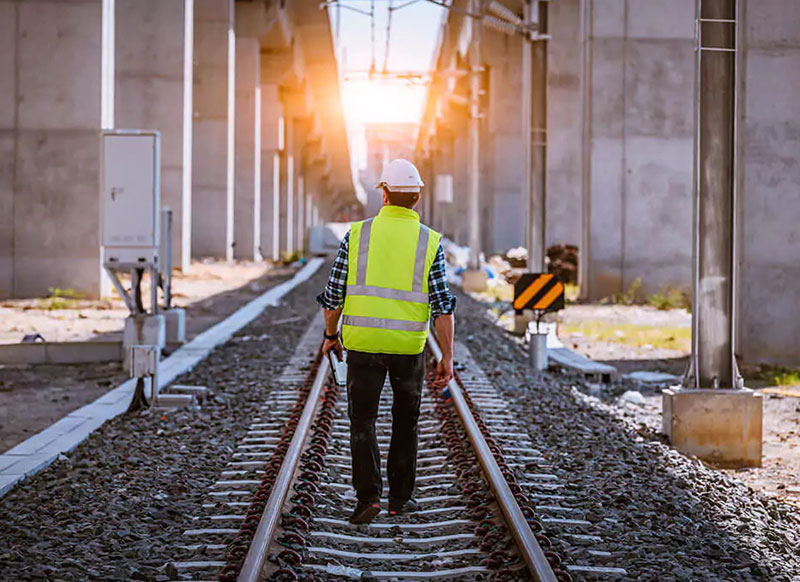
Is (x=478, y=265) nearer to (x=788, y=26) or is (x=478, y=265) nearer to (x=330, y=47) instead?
(x=788, y=26)

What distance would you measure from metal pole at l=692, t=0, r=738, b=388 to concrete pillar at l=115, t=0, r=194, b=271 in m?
21.7

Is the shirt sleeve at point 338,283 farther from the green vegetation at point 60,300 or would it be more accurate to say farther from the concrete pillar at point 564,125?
the concrete pillar at point 564,125

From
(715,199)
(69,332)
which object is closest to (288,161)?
(69,332)

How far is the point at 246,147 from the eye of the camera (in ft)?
139

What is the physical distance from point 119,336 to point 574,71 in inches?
795

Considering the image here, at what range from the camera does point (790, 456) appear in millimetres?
8844

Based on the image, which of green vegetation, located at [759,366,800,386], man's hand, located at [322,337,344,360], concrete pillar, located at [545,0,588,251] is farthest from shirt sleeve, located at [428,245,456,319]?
concrete pillar, located at [545,0,588,251]

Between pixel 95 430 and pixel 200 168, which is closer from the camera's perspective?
pixel 95 430

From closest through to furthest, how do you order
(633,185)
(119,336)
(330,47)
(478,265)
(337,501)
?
(337,501) < (119,336) < (633,185) < (478,265) < (330,47)

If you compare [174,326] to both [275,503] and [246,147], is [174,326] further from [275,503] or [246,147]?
[246,147]

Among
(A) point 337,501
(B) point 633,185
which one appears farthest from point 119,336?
(B) point 633,185

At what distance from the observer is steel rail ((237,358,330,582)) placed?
482cm

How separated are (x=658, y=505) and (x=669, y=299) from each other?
17.0 meters

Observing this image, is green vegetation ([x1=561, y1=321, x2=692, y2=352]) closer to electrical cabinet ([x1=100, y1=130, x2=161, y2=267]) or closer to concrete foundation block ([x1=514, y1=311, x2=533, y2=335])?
concrete foundation block ([x1=514, y1=311, x2=533, y2=335])
